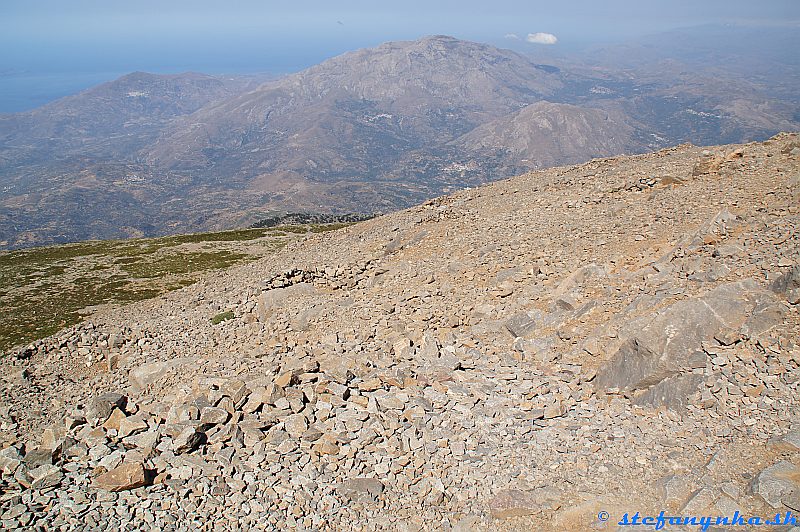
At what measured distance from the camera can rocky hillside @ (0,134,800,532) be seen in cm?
1203

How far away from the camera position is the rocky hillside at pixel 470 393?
39.5ft

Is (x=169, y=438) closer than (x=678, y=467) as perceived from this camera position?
No

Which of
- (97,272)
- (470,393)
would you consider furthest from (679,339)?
(97,272)

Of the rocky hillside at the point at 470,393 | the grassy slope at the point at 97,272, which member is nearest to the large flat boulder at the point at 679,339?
the rocky hillside at the point at 470,393

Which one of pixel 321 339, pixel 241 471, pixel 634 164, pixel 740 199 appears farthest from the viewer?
pixel 634 164

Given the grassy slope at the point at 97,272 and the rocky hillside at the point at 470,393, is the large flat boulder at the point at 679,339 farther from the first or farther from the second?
the grassy slope at the point at 97,272

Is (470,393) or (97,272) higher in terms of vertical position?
(470,393)

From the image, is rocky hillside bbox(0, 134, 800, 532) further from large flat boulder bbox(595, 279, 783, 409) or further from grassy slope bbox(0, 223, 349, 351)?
grassy slope bbox(0, 223, 349, 351)

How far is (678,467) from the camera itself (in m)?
11.9

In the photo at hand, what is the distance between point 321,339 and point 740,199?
19.1 meters

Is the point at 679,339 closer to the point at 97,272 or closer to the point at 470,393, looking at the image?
the point at 470,393

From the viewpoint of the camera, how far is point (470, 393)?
52.1 ft

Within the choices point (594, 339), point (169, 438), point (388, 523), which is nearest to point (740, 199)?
point (594, 339)

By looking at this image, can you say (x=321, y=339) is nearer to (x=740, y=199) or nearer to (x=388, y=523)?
(x=388, y=523)
